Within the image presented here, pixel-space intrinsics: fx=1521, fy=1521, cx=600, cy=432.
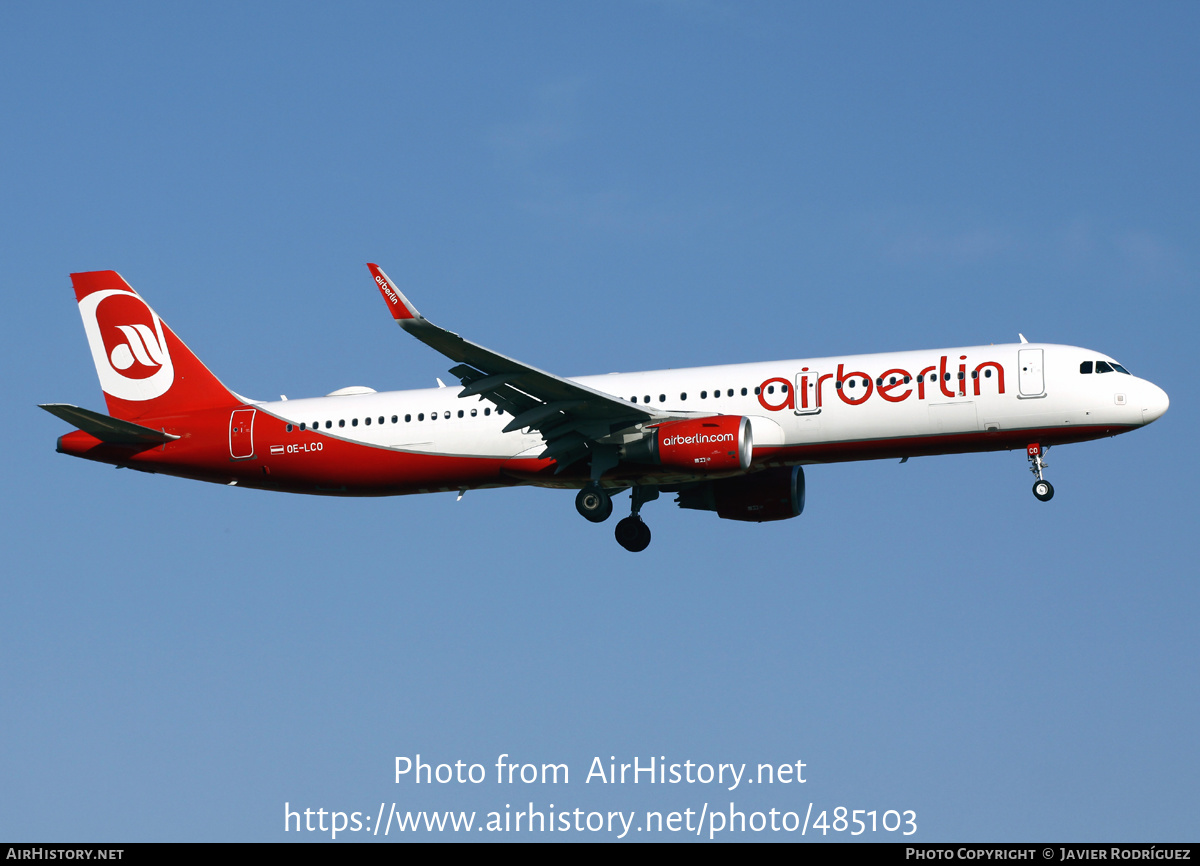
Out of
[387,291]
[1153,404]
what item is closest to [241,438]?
→ [387,291]

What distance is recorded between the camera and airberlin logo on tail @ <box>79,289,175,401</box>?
45.9 m

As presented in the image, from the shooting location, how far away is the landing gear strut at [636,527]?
147 feet

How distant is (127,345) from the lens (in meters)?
46.4

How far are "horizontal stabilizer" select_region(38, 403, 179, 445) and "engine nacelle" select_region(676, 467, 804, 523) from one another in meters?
15.5

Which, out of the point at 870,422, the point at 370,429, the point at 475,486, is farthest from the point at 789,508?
the point at 370,429

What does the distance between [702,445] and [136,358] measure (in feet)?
60.2

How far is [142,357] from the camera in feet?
152

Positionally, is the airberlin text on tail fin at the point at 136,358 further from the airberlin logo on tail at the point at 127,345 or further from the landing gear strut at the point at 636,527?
the landing gear strut at the point at 636,527

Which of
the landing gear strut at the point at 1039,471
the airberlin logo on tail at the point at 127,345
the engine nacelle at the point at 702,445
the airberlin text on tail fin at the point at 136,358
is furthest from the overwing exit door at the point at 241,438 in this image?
the landing gear strut at the point at 1039,471

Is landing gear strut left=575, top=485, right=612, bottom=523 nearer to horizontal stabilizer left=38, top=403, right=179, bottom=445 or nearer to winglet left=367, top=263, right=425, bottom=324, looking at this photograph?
winglet left=367, top=263, right=425, bottom=324

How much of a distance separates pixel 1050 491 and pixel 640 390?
36.3ft

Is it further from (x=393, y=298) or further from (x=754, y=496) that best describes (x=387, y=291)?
(x=754, y=496)

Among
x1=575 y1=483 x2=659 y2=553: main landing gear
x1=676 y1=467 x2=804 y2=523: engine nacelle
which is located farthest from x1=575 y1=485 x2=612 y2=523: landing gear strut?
x1=676 y1=467 x2=804 y2=523: engine nacelle

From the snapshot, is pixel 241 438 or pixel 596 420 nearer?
pixel 596 420
